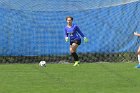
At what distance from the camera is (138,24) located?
1902 centimetres

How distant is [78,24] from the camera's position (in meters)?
19.1

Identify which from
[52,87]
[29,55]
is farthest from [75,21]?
[52,87]

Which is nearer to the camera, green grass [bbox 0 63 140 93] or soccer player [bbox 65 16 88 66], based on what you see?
green grass [bbox 0 63 140 93]

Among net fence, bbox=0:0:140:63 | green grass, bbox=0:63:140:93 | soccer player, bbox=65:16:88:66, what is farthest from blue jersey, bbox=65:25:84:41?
green grass, bbox=0:63:140:93

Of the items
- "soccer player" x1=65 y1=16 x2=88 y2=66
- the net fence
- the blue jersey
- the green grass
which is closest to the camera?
the green grass

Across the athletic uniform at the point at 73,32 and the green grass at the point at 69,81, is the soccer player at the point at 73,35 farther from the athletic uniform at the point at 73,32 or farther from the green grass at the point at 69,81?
the green grass at the point at 69,81

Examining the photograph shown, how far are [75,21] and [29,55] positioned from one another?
2285 mm

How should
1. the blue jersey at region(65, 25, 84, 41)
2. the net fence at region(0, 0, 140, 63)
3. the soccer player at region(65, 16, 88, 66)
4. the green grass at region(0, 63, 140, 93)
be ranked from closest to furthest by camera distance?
the green grass at region(0, 63, 140, 93) → the soccer player at region(65, 16, 88, 66) → the blue jersey at region(65, 25, 84, 41) → the net fence at region(0, 0, 140, 63)

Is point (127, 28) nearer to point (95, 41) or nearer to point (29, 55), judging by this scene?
point (95, 41)

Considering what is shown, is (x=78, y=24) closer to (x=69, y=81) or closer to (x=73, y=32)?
(x=73, y=32)

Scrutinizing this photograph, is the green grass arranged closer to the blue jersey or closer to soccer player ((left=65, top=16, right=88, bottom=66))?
soccer player ((left=65, top=16, right=88, bottom=66))

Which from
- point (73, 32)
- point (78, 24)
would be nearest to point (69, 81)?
point (73, 32)

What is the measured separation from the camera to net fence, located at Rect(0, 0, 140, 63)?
739 inches

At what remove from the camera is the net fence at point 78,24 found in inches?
739
